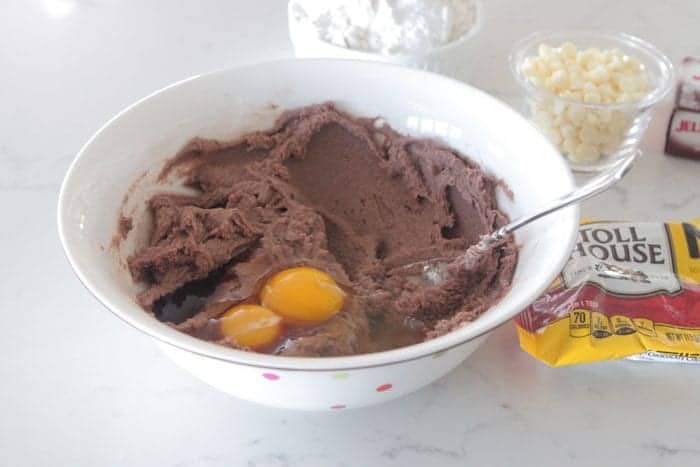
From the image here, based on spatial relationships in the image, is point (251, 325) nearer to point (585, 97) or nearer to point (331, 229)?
point (331, 229)

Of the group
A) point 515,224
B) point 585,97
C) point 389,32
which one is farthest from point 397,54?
point 515,224

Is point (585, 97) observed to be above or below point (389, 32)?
below

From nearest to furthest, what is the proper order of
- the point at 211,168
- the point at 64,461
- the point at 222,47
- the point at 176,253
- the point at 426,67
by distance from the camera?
the point at 64,461
the point at 176,253
the point at 211,168
the point at 426,67
the point at 222,47

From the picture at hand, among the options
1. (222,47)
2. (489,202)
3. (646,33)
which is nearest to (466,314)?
(489,202)

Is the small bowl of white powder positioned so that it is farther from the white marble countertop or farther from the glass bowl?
the white marble countertop

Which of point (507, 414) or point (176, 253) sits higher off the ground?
point (176, 253)

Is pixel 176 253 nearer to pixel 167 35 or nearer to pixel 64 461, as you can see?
pixel 64 461

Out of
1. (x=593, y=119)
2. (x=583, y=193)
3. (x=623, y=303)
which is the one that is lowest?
(x=623, y=303)
